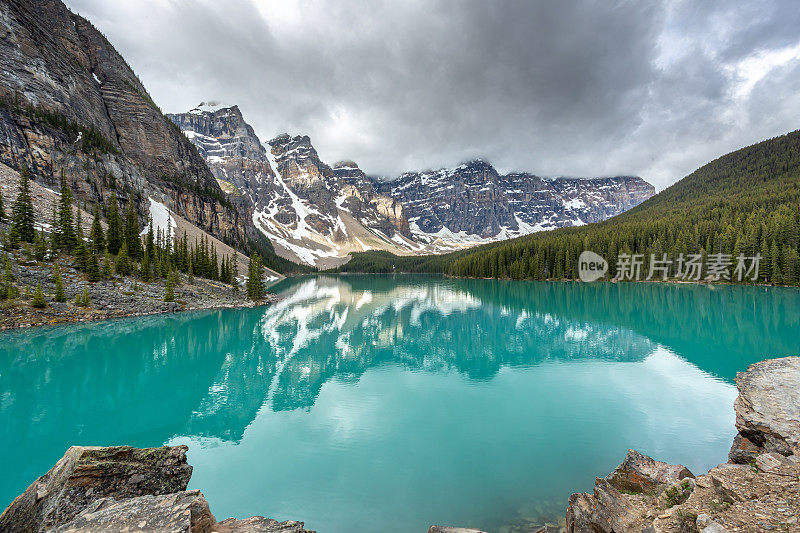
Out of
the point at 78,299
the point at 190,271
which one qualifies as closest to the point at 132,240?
the point at 190,271

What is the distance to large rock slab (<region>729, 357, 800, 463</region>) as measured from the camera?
697 centimetres

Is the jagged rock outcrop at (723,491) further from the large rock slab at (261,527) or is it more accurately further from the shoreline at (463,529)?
the large rock slab at (261,527)

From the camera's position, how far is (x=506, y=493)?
7.71 m

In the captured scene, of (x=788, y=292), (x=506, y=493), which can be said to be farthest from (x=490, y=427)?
(x=788, y=292)

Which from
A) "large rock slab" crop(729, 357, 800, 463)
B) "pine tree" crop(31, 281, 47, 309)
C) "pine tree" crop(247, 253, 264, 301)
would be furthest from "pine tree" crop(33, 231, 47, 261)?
"large rock slab" crop(729, 357, 800, 463)

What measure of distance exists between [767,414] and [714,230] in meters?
79.0

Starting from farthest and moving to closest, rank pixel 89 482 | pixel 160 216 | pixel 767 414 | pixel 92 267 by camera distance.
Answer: pixel 160 216 → pixel 92 267 → pixel 767 414 → pixel 89 482

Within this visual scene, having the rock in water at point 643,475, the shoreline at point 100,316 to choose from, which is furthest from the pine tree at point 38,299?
the rock in water at point 643,475

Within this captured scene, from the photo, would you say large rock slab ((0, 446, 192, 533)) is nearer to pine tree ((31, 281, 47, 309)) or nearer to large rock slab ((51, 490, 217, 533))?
large rock slab ((51, 490, 217, 533))

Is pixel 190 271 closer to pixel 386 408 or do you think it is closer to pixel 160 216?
pixel 160 216

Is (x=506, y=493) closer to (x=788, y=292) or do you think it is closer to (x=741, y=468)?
(x=741, y=468)

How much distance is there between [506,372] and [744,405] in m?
9.59

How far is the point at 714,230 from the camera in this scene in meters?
64.8

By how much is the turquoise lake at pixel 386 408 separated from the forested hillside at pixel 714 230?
134 ft
